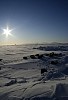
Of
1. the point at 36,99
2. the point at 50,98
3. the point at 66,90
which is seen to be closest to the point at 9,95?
the point at 36,99

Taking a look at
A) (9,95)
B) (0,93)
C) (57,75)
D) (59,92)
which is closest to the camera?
(59,92)

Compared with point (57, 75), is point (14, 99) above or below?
below

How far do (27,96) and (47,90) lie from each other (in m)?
0.80

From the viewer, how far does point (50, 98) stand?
5105 mm

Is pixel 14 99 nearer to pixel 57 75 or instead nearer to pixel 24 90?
Answer: pixel 24 90

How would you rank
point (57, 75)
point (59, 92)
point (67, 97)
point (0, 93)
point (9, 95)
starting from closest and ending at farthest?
point (67, 97) < point (59, 92) < point (9, 95) < point (0, 93) < point (57, 75)

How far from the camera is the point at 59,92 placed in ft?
18.0

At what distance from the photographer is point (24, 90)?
20.4 ft

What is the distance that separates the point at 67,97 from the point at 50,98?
59cm

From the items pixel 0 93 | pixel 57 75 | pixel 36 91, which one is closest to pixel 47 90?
pixel 36 91

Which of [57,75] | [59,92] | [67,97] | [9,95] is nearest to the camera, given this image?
[67,97]

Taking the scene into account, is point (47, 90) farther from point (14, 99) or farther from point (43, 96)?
point (14, 99)

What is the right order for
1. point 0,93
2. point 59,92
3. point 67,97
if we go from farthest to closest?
point 0,93
point 59,92
point 67,97

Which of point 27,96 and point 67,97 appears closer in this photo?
point 67,97
